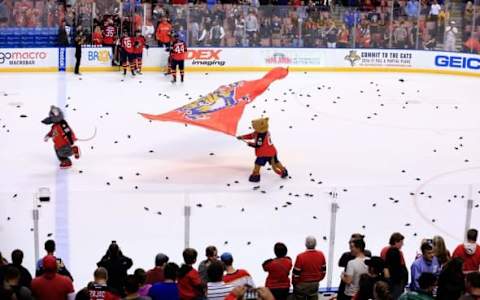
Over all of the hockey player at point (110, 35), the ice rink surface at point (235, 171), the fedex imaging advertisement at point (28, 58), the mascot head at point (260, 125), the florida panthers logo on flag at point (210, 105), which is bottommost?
the ice rink surface at point (235, 171)

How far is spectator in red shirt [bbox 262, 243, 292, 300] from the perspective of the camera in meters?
7.62

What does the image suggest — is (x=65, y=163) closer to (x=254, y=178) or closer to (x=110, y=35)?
(x=254, y=178)

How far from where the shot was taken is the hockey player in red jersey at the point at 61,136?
12727mm

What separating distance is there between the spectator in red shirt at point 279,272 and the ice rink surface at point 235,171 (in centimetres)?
156

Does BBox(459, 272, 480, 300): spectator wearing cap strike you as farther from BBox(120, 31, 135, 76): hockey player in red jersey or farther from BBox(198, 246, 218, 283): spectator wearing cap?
BBox(120, 31, 135, 76): hockey player in red jersey

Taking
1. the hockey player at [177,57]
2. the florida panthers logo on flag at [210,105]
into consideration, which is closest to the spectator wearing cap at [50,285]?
the florida panthers logo on flag at [210,105]

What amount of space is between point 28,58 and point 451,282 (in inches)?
593

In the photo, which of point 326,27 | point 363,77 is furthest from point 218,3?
point 363,77

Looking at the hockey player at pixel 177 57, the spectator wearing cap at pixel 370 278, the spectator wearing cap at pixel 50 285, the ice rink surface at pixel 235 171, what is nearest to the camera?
the spectator wearing cap at pixel 50 285

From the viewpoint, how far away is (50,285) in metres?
6.73

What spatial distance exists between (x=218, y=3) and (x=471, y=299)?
17454mm

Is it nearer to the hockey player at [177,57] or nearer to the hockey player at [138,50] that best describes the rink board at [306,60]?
the hockey player at [138,50]

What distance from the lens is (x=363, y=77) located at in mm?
21234

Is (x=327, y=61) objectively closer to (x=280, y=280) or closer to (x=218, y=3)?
(x=218, y=3)
